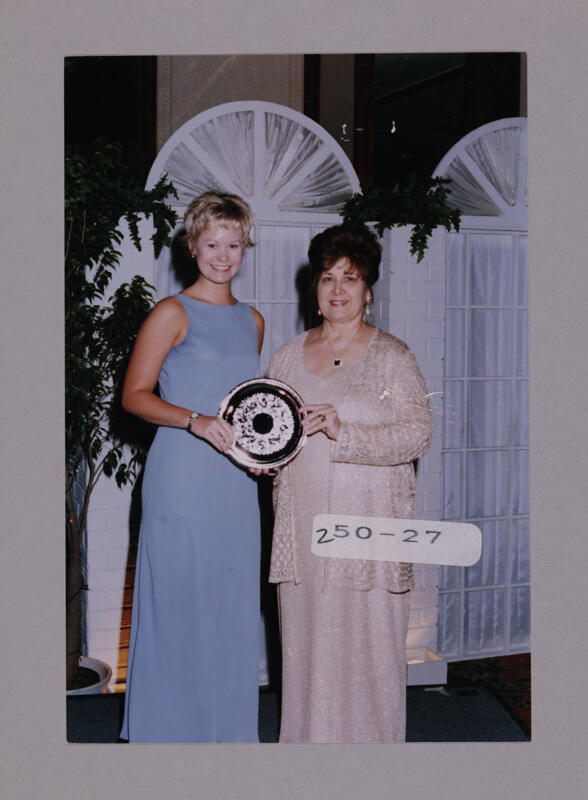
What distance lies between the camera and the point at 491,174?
2.99 metres

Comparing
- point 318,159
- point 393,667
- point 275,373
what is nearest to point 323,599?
point 393,667

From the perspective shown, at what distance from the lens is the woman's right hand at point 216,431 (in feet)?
8.54

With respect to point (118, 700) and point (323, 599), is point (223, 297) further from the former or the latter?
point (118, 700)

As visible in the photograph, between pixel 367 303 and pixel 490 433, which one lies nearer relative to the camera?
pixel 367 303

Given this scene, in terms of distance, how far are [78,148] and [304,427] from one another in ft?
3.82

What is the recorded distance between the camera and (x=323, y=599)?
2.68m

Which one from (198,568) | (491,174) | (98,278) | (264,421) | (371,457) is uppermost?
(491,174)

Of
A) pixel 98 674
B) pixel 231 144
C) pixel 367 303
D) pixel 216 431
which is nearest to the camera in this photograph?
pixel 216 431

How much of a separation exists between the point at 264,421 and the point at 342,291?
0.46 metres

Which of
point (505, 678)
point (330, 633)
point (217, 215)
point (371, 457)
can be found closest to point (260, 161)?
point (217, 215)

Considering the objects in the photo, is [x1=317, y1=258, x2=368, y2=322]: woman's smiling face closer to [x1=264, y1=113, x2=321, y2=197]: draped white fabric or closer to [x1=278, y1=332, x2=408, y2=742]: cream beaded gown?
[x1=278, y1=332, x2=408, y2=742]: cream beaded gown

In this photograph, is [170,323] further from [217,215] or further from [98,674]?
[98,674]

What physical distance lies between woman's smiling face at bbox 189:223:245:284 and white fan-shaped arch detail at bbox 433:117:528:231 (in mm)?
766

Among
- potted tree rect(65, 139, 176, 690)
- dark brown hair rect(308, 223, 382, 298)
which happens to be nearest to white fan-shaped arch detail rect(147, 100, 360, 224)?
potted tree rect(65, 139, 176, 690)
